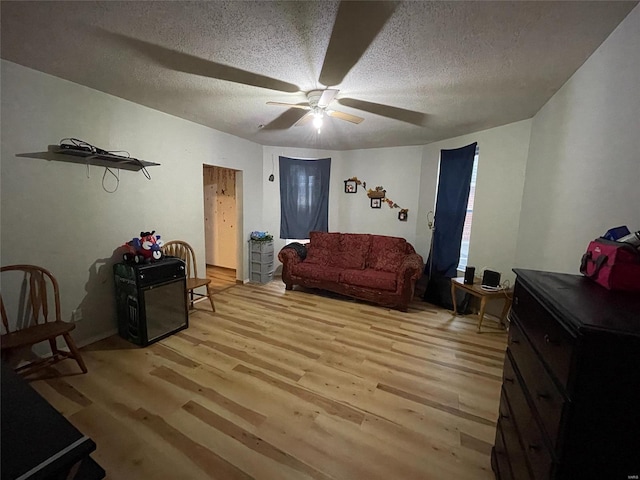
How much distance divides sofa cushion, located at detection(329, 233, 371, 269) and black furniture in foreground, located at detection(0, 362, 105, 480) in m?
3.55

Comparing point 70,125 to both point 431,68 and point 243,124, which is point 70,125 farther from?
point 431,68

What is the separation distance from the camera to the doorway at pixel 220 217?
507cm

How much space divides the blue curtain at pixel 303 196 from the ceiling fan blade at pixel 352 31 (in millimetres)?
2760

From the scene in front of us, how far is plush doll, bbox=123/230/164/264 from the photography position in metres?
2.52

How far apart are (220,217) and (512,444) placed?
5.24m

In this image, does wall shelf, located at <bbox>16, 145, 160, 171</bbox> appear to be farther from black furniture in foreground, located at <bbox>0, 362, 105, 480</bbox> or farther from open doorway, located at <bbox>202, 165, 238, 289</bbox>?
open doorway, located at <bbox>202, 165, 238, 289</bbox>

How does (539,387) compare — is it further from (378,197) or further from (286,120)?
(378,197)

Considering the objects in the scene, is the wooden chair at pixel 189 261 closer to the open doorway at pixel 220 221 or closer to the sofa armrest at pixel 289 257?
the sofa armrest at pixel 289 257

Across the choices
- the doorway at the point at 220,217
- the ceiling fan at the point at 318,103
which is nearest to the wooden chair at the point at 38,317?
the ceiling fan at the point at 318,103

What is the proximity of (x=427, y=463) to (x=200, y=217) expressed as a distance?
11.6 feet

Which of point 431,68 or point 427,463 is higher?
point 431,68

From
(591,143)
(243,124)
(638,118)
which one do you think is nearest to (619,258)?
(638,118)

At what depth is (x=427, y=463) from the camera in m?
1.43

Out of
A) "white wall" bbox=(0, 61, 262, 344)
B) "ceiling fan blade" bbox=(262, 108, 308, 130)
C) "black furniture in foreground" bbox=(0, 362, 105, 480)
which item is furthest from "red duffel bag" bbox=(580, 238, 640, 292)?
"white wall" bbox=(0, 61, 262, 344)
